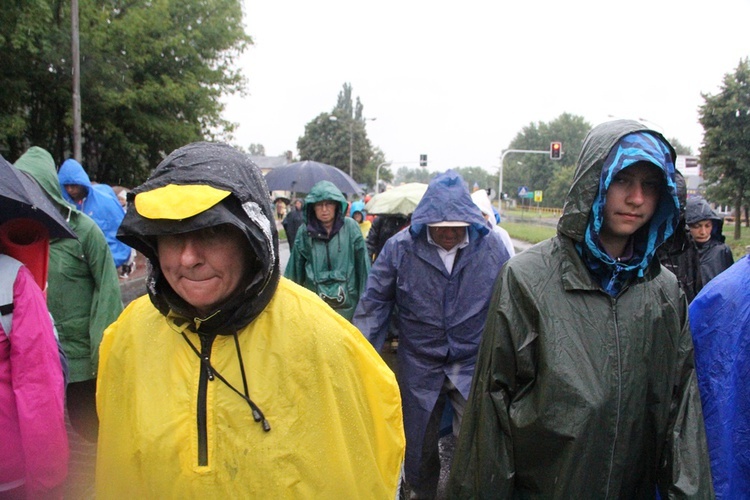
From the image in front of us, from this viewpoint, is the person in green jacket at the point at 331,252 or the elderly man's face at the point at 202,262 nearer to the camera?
the elderly man's face at the point at 202,262

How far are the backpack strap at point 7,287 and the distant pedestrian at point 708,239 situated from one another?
5183mm

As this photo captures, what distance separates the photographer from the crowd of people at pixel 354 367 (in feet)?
5.41

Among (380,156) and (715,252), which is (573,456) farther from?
(380,156)

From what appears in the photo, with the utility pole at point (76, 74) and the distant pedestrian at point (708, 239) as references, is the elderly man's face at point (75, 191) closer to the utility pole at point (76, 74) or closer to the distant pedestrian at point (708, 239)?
the distant pedestrian at point (708, 239)

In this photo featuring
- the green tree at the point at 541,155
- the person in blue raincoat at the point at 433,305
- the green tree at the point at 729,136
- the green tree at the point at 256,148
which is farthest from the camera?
the green tree at the point at 256,148

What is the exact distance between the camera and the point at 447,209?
142 inches

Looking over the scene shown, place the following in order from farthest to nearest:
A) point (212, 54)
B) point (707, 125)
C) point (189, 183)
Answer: point (707, 125) → point (212, 54) → point (189, 183)

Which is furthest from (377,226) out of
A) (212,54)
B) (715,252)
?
(212,54)

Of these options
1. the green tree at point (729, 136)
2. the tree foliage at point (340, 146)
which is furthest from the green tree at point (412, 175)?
the green tree at point (729, 136)

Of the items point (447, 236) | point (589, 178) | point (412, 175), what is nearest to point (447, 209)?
point (447, 236)

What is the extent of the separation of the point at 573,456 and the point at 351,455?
776 mm

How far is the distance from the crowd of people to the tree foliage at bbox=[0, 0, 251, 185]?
49.1 ft

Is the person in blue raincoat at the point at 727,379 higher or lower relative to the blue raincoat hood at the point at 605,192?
lower

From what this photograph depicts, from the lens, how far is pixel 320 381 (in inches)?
67.1
